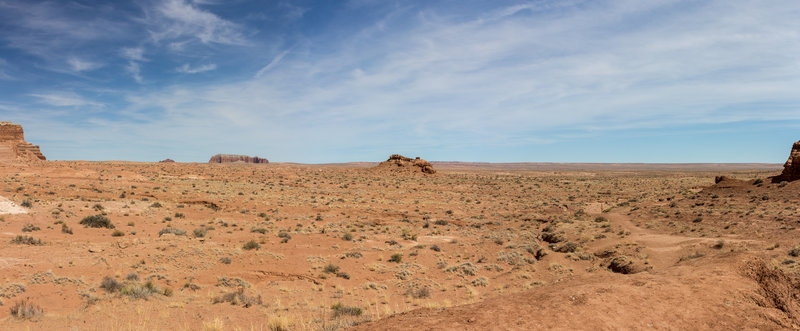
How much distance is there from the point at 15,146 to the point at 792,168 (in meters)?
84.6

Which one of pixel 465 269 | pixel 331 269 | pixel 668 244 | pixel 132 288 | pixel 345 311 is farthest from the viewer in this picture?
pixel 668 244

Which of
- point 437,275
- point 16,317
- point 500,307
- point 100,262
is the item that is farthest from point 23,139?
point 500,307

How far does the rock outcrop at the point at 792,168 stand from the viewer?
29.4 meters

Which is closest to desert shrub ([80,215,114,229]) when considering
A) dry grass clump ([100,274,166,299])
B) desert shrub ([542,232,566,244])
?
dry grass clump ([100,274,166,299])

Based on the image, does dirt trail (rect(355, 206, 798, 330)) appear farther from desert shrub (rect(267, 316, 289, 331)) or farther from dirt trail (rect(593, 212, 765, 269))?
dirt trail (rect(593, 212, 765, 269))

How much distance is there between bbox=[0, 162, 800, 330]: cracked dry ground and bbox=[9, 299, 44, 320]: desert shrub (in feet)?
0.21

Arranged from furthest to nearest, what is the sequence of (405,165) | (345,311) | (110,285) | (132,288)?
(405,165), (110,285), (132,288), (345,311)

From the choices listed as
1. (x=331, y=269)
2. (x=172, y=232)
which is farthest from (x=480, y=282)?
(x=172, y=232)

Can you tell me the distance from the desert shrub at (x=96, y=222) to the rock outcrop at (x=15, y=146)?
1698 inches

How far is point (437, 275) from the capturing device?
16031 millimetres

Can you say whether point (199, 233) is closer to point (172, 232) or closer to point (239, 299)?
point (172, 232)

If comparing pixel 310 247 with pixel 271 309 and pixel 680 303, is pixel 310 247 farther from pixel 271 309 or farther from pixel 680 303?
pixel 680 303

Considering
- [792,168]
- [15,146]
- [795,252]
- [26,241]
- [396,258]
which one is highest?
[15,146]

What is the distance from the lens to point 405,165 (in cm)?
7906
